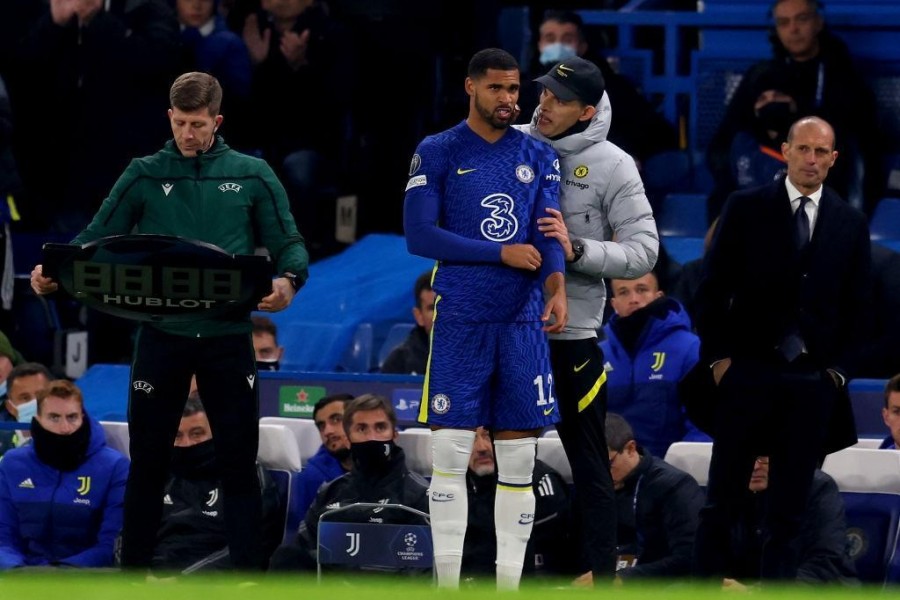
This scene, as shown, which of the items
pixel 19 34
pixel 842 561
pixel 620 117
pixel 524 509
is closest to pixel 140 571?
pixel 524 509

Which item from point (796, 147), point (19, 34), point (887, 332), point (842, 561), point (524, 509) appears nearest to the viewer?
point (524, 509)

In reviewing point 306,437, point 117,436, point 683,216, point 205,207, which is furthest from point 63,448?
point 683,216

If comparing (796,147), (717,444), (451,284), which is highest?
(796,147)

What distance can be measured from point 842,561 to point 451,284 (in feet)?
7.56

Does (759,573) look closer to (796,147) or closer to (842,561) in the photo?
(842,561)

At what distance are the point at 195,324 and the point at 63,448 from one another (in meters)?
2.44

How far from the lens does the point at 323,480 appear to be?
10375 millimetres

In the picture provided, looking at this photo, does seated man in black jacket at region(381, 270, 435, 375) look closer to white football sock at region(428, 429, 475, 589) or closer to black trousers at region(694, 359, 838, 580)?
black trousers at region(694, 359, 838, 580)

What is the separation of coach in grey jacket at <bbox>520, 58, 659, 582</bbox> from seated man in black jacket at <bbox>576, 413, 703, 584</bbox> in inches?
44.1

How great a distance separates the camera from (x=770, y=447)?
836 cm

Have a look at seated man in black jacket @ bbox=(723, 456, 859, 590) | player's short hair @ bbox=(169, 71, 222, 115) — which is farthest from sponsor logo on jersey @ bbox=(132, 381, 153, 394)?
seated man in black jacket @ bbox=(723, 456, 859, 590)

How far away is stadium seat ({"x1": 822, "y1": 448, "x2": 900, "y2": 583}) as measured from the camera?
30.9ft

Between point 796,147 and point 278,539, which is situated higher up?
point 796,147

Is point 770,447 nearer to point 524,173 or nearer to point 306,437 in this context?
point 524,173
